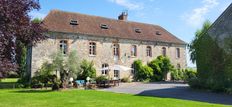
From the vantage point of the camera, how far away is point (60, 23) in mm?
31234

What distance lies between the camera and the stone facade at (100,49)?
29.6 m

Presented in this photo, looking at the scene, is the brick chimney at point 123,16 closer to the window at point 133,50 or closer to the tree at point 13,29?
the window at point 133,50

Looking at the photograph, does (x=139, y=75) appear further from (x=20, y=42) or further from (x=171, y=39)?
(x=20, y=42)

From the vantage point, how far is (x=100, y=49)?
32.8m

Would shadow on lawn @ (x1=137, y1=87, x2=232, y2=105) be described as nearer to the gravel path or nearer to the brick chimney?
the gravel path

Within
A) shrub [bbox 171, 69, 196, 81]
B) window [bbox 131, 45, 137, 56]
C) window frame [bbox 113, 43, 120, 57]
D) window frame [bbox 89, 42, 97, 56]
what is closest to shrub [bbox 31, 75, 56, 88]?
window frame [bbox 89, 42, 97, 56]

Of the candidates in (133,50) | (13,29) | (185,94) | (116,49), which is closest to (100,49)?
(116,49)

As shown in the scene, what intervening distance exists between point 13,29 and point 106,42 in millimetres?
24719

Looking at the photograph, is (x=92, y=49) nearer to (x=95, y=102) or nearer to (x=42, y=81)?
(x=42, y=81)

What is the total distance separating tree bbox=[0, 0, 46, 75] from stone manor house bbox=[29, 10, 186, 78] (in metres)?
19.1

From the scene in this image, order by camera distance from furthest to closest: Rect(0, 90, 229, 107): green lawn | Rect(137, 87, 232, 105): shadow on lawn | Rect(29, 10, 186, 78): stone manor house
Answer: Rect(29, 10, 186, 78): stone manor house
Rect(137, 87, 232, 105): shadow on lawn
Rect(0, 90, 229, 107): green lawn

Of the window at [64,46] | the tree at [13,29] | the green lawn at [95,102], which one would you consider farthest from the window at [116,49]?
the tree at [13,29]

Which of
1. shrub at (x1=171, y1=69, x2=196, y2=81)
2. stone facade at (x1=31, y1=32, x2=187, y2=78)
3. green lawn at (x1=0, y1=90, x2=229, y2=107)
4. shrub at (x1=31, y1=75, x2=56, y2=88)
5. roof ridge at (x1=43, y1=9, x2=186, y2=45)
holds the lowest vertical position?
green lawn at (x1=0, y1=90, x2=229, y2=107)

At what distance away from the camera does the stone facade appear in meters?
29.6
